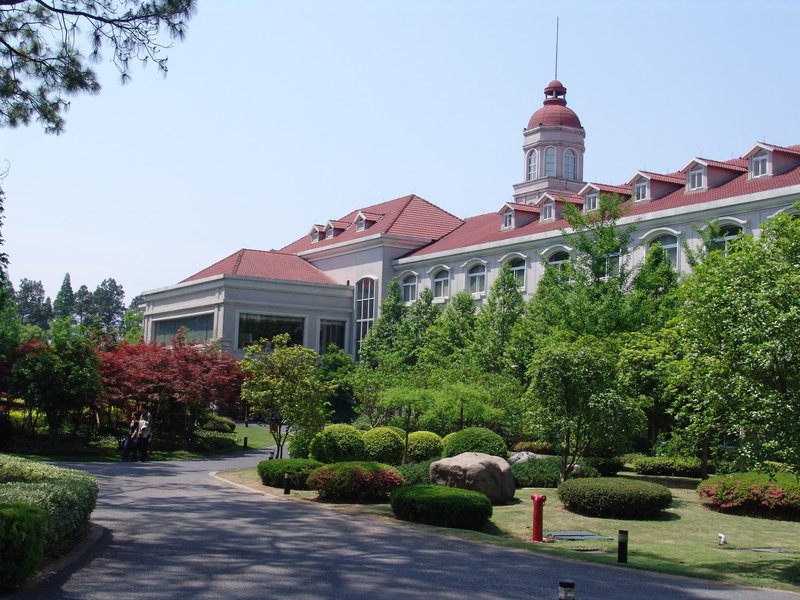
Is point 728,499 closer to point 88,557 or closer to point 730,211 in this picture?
point 88,557

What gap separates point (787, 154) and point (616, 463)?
664 inches

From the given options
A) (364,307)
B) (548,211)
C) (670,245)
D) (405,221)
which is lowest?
(364,307)

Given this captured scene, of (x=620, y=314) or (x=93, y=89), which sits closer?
(x=93, y=89)

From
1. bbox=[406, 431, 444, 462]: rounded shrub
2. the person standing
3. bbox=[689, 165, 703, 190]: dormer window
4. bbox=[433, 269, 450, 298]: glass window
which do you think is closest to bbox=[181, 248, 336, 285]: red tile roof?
bbox=[433, 269, 450, 298]: glass window

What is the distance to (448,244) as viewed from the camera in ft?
176

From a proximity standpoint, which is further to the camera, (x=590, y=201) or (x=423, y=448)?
(x=590, y=201)

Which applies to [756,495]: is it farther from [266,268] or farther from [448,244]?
[266,268]

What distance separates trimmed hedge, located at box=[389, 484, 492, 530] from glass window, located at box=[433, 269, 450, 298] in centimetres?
3388

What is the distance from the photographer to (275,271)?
5866 centimetres

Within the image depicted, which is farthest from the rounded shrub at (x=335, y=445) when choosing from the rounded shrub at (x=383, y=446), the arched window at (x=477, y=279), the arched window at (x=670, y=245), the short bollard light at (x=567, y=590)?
the arched window at (x=477, y=279)

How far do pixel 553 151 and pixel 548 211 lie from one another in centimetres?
1656

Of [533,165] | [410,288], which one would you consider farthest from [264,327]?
[533,165]

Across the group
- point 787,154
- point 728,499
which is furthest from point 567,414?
point 787,154

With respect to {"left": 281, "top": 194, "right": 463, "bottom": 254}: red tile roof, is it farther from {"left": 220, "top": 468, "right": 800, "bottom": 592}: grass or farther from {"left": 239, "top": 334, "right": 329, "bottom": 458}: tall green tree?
{"left": 220, "top": 468, "right": 800, "bottom": 592}: grass
